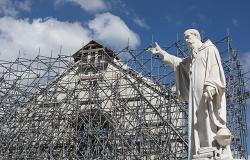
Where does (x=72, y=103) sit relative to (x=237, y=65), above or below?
below

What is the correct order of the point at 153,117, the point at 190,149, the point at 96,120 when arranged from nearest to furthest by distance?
1. the point at 190,149
2. the point at 153,117
3. the point at 96,120

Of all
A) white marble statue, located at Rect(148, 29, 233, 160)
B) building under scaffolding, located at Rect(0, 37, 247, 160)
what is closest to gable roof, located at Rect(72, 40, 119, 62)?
building under scaffolding, located at Rect(0, 37, 247, 160)

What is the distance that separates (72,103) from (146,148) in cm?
490

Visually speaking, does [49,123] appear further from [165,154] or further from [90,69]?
[165,154]

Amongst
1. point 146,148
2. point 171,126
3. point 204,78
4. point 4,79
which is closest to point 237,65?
point 171,126

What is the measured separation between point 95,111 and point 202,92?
1891cm

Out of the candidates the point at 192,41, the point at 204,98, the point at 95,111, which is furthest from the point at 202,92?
the point at 95,111

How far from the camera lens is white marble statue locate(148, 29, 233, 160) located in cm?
558

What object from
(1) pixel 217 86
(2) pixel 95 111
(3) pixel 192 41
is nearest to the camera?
(1) pixel 217 86

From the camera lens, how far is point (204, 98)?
19.4 feet

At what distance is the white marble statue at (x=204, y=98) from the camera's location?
5582 mm

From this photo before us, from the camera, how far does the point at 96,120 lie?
2503 cm

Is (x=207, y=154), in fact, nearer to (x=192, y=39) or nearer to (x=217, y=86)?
(x=217, y=86)

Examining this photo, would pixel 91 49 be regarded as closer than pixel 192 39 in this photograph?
No
